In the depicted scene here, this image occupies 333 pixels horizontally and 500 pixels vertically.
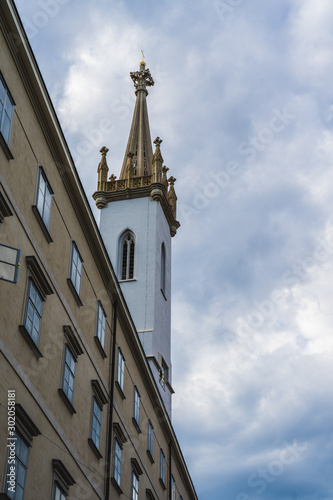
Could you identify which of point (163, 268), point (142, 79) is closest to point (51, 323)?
point (163, 268)

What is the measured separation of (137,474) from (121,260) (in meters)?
29.1

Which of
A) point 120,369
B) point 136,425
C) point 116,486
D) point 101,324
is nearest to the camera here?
point 116,486

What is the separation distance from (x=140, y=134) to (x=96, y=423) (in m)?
47.1

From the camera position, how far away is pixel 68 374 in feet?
79.8

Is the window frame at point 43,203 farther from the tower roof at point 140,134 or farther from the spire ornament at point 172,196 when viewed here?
the spire ornament at point 172,196

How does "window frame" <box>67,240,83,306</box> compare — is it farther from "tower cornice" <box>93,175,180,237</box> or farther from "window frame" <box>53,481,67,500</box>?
"tower cornice" <box>93,175,180,237</box>

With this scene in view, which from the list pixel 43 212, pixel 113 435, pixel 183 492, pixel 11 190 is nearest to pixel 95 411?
pixel 113 435

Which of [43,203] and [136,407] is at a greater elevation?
[43,203]

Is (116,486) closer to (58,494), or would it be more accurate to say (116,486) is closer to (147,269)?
(58,494)

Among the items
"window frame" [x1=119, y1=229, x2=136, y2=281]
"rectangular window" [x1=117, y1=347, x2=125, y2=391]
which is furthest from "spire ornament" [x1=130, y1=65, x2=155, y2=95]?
"rectangular window" [x1=117, y1=347, x2=125, y2=391]

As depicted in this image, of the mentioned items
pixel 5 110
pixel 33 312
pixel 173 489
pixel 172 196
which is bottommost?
pixel 33 312

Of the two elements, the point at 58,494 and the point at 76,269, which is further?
the point at 76,269

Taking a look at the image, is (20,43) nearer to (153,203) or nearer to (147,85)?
(153,203)

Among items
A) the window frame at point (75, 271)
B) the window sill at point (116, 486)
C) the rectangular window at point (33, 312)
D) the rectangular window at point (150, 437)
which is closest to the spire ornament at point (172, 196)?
the rectangular window at point (150, 437)
